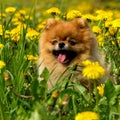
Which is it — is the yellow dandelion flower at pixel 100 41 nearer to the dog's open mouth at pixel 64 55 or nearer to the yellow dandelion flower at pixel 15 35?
the dog's open mouth at pixel 64 55

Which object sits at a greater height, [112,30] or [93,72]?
[112,30]

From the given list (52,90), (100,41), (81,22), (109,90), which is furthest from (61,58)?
(109,90)

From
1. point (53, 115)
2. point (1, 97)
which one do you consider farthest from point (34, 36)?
point (53, 115)

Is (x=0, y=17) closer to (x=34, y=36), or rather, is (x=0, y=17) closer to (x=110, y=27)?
(x=34, y=36)

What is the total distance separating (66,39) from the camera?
4.94 m

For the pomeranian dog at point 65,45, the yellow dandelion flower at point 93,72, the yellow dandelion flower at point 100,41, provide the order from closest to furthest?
the yellow dandelion flower at point 93,72
the pomeranian dog at point 65,45
the yellow dandelion flower at point 100,41

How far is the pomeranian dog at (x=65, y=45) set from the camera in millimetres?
4934

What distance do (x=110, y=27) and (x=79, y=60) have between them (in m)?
0.55

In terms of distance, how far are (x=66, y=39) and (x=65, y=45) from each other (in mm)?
58

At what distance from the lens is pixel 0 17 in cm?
639

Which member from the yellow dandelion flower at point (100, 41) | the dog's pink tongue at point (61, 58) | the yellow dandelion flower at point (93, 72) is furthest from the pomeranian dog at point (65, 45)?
the yellow dandelion flower at point (93, 72)

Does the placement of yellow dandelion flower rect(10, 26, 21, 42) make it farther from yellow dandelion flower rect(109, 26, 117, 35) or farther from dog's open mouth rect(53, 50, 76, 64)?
yellow dandelion flower rect(109, 26, 117, 35)

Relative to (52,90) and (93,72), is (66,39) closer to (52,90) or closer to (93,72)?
(52,90)

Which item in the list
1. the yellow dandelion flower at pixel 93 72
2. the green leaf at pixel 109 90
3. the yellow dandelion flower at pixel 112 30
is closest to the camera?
the yellow dandelion flower at pixel 93 72
